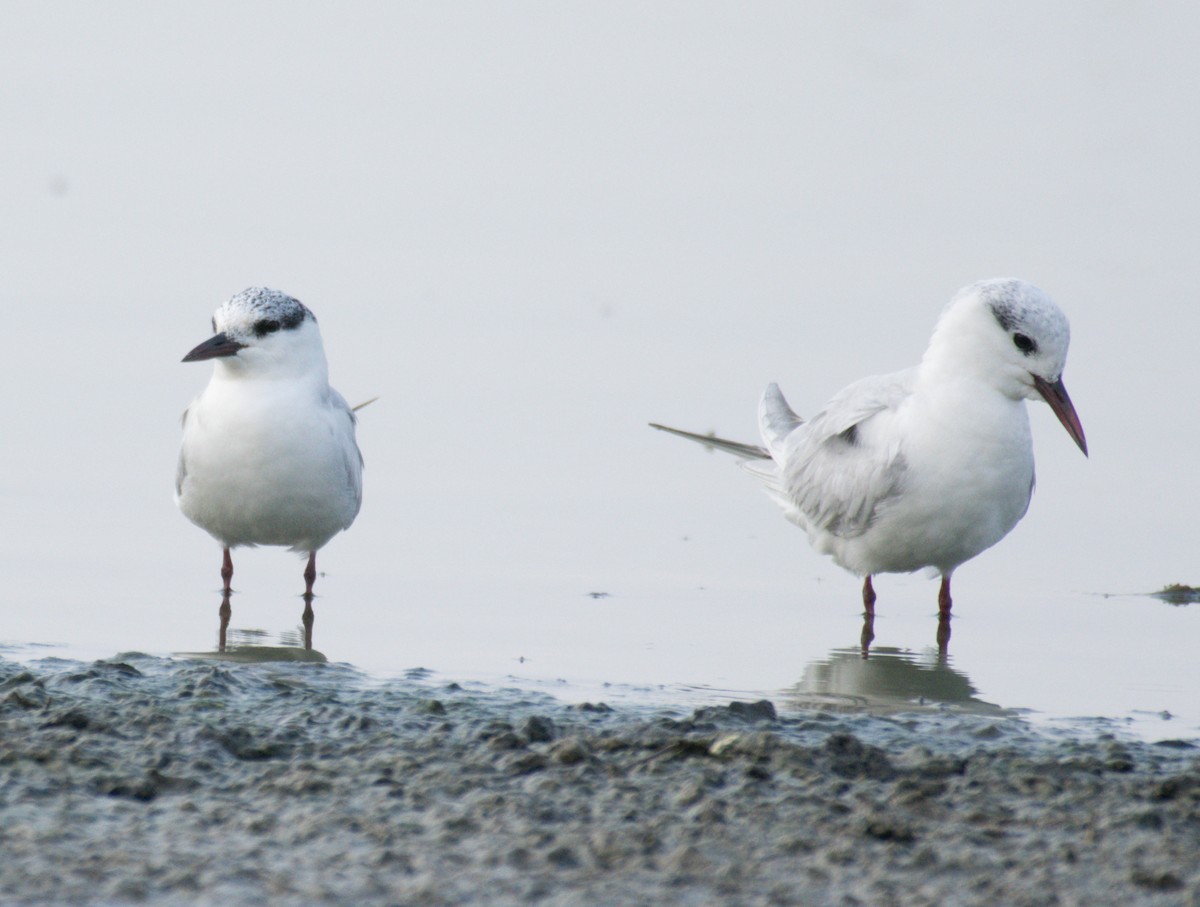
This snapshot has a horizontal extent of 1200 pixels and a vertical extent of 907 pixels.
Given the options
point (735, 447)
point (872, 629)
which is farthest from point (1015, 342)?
point (735, 447)

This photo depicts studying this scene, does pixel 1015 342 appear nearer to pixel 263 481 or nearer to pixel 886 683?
pixel 886 683

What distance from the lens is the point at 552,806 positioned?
3270mm

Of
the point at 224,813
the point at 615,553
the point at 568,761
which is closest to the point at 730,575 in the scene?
the point at 615,553

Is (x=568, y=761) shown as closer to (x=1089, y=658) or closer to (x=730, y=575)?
(x=1089, y=658)

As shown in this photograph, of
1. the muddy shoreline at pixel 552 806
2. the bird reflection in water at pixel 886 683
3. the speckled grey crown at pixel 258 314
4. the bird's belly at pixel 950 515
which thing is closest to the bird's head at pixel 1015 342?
the bird's belly at pixel 950 515

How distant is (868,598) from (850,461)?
0.47 metres

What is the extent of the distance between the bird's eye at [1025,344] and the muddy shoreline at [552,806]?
2021 mm

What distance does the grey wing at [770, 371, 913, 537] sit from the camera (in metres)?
5.98

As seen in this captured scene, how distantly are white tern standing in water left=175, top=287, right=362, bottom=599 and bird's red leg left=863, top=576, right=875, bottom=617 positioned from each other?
1795 mm

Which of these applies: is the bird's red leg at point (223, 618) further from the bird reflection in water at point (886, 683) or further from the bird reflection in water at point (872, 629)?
the bird reflection in water at point (872, 629)

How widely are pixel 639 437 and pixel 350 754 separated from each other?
14.8 feet

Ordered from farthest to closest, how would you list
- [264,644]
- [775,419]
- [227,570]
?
[775,419] < [227,570] < [264,644]

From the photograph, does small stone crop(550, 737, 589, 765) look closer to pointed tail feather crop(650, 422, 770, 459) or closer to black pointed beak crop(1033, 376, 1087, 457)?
black pointed beak crop(1033, 376, 1087, 457)

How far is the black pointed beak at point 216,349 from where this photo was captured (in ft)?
19.8
